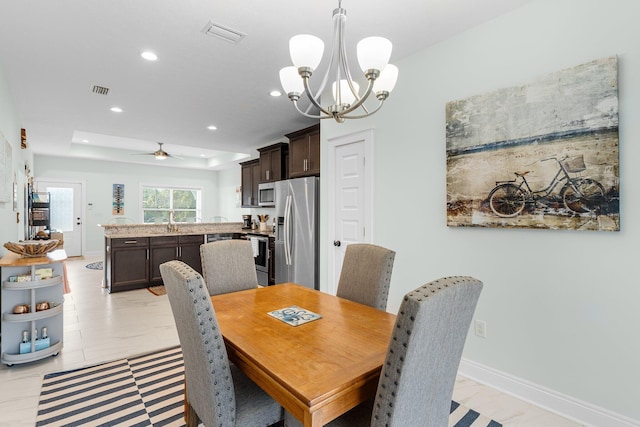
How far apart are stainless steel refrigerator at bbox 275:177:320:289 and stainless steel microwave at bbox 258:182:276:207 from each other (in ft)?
2.75

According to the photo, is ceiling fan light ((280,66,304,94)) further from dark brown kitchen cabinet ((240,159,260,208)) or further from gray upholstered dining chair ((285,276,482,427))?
dark brown kitchen cabinet ((240,159,260,208))

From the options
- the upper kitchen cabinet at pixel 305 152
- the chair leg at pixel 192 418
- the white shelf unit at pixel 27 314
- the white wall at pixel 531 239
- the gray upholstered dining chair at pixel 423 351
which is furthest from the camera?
the upper kitchen cabinet at pixel 305 152

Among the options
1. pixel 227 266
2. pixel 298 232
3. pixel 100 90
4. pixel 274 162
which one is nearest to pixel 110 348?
pixel 227 266

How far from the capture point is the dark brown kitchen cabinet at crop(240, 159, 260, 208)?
639 cm

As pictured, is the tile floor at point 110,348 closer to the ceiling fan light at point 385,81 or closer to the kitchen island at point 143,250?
the kitchen island at point 143,250

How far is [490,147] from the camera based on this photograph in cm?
229

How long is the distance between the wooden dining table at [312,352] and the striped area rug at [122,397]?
32.1 inches

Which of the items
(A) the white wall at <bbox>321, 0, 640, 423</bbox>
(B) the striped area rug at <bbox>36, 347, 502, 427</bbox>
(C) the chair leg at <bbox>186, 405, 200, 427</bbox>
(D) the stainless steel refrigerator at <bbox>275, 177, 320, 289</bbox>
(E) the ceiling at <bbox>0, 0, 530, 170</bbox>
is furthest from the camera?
(D) the stainless steel refrigerator at <bbox>275, 177, 320, 289</bbox>

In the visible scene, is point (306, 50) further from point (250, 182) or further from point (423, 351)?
point (250, 182)

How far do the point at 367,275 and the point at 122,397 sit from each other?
1.84m

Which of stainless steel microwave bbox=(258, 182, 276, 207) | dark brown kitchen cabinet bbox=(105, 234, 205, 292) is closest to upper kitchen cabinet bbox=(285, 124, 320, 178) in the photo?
stainless steel microwave bbox=(258, 182, 276, 207)

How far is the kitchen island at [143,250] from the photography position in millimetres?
4984

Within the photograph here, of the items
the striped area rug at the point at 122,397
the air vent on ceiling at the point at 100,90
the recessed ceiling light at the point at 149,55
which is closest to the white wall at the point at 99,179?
the air vent on ceiling at the point at 100,90

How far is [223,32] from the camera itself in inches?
96.6
